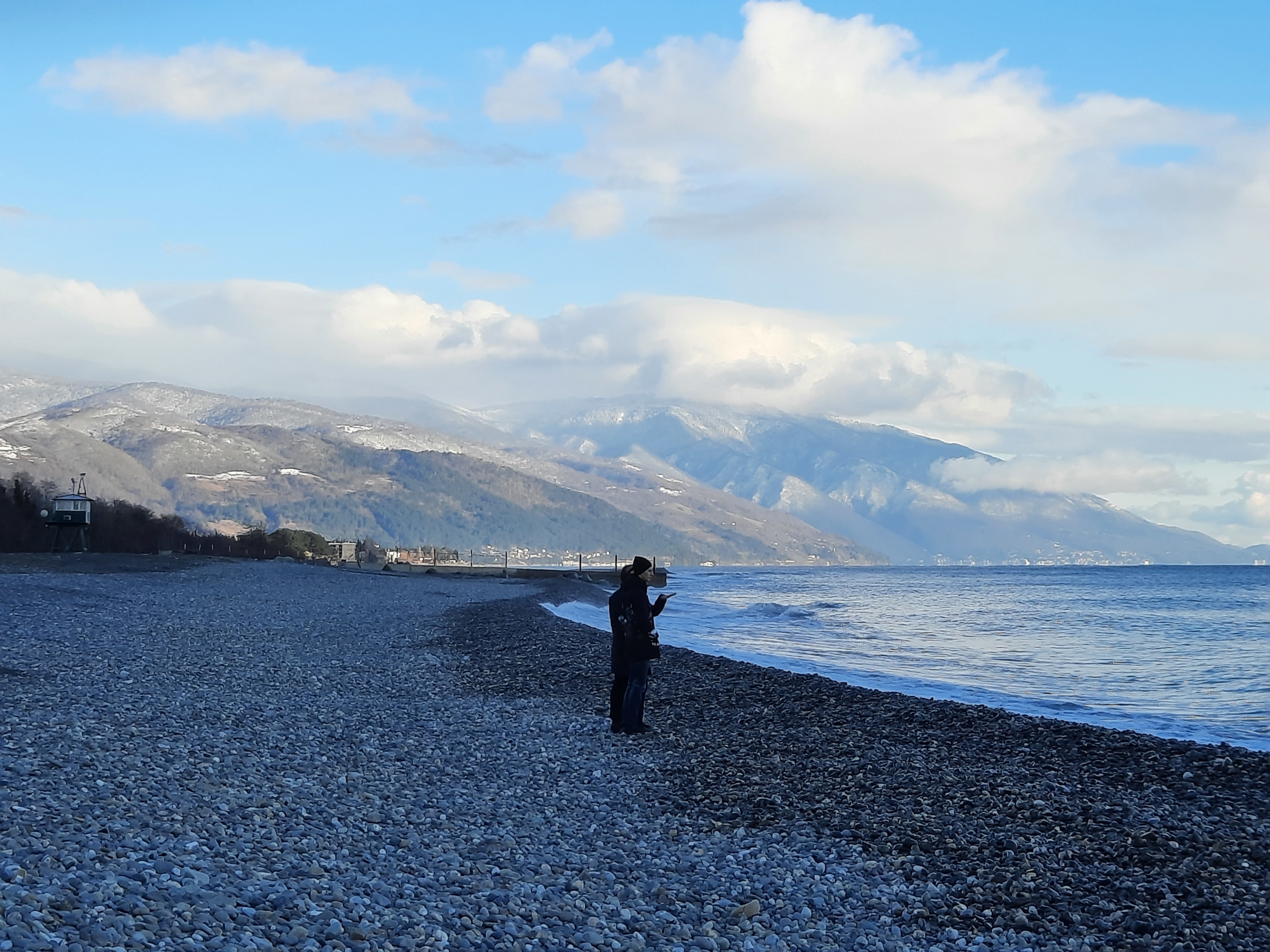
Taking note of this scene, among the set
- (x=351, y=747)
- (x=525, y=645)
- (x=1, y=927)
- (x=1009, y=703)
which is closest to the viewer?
(x=1, y=927)

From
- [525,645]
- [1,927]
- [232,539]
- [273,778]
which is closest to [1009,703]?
[525,645]

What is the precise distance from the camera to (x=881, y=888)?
8.18m

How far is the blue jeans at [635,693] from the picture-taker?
1425 cm

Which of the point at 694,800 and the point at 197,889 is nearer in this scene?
the point at 197,889

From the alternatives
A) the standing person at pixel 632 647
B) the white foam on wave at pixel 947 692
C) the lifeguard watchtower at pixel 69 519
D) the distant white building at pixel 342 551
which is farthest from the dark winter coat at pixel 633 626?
the distant white building at pixel 342 551

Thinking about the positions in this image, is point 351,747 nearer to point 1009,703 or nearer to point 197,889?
point 197,889

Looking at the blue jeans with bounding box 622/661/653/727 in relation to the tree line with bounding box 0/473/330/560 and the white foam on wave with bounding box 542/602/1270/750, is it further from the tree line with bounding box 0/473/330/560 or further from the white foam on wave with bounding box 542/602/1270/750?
the tree line with bounding box 0/473/330/560

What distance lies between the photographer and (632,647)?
46.6 ft

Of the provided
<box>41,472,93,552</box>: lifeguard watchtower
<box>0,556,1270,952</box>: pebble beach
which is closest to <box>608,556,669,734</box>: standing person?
<box>0,556,1270,952</box>: pebble beach

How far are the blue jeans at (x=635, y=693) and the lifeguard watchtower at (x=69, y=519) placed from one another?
198 ft

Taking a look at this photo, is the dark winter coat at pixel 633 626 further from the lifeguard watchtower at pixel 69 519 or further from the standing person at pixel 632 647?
the lifeguard watchtower at pixel 69 519

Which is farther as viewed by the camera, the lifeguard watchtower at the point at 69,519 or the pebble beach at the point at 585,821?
the lifeguard watchtower at the point at 69,519

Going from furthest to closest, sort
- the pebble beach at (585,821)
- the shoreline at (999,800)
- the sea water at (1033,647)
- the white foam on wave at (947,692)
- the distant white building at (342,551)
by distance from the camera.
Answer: the distant white building at (342,551)
the sea water at (1033,647)
the white foam on wave at (947,692)
the shoreline at (999,800)
the pebble beach at (585,821)

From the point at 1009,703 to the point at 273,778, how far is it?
1502 centimetres
